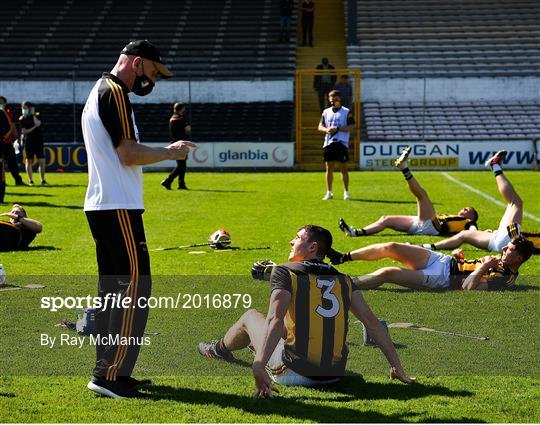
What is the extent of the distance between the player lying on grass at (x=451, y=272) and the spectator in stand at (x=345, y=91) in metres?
Answer: 23.2

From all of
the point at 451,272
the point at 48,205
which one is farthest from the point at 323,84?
the point at 451,272

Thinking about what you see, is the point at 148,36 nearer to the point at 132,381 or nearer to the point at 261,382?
the point at 132,381

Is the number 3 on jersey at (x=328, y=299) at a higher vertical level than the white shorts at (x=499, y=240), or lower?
higher

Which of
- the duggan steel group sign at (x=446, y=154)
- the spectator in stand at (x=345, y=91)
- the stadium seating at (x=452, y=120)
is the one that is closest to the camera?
the duggan steel group sign at (x=446, y=154)

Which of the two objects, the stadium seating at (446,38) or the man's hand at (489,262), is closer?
the man's hand at (489,262)

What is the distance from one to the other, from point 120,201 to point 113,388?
1.11 meters

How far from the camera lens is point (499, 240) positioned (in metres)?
12.0

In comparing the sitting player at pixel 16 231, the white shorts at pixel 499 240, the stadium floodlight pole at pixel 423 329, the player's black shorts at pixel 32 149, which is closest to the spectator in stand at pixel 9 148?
the player's black shorts at pixel 32 149

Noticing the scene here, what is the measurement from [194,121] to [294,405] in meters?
29.5

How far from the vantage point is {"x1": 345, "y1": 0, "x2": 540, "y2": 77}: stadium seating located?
38.4 metres

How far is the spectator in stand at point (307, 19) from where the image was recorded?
39.6 m

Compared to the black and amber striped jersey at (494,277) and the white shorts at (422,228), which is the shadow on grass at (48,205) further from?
the black and amber striped jersey at (494,277)

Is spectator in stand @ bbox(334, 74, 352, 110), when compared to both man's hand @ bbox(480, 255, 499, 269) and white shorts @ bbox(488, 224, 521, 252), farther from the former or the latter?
man's hand @ bbox(480, 255, 499, 269)

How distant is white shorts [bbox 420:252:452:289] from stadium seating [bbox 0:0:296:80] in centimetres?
2799
